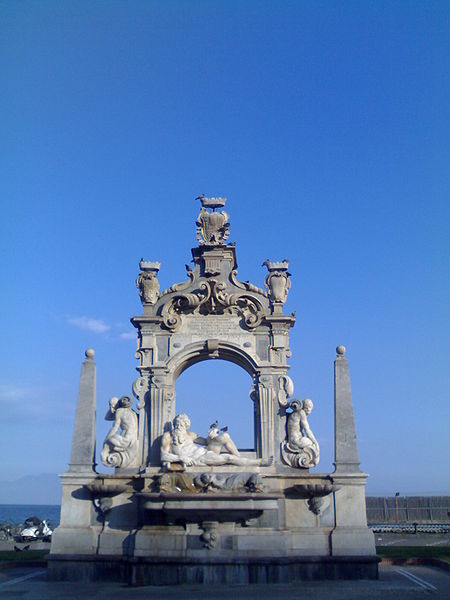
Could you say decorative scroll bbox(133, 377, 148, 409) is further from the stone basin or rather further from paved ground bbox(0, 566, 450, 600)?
paved ground bbox(0, 566, 450, 600)

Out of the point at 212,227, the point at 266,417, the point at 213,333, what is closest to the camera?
the point at 266,417

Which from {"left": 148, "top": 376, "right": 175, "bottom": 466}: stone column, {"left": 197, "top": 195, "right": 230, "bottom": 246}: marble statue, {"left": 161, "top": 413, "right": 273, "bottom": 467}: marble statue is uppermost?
{"left": 197, "top": 195, "right": 230, "bottom": 246}: marble statue

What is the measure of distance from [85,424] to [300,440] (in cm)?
527

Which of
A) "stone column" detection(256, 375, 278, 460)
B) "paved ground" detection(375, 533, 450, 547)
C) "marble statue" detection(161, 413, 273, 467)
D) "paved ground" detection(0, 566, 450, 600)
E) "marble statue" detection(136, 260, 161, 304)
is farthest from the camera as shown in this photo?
"paved ground" detection(375, 533, 450, 547)

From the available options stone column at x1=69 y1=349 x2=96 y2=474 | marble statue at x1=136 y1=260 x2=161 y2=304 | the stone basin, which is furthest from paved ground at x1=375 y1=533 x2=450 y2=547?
marble statue at x1=136 y1=260 x2=161 y2=304

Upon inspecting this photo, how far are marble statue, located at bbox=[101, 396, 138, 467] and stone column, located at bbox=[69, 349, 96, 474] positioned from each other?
0.35 metres

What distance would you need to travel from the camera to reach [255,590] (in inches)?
519

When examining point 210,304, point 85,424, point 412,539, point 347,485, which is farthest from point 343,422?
point 412,539

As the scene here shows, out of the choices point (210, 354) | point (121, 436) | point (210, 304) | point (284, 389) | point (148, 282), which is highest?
point (148, 282)

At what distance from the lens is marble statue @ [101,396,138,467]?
15.8m

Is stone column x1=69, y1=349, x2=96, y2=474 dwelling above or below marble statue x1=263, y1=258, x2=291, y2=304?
below

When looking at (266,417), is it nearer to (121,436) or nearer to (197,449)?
(197,449)

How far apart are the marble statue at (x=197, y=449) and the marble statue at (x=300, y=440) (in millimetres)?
537

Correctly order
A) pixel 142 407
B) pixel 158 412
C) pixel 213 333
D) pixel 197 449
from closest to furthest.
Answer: pixel 197 449
pixel 158 412
pixel 142 407
pixel 213 333
